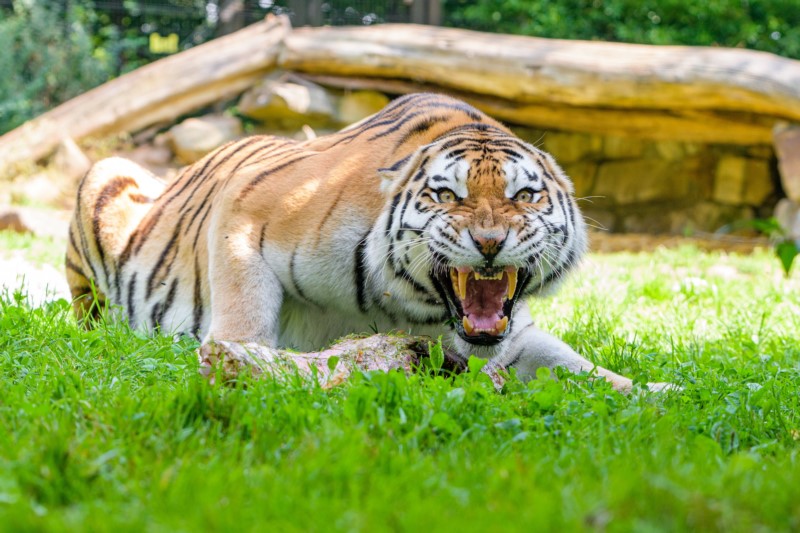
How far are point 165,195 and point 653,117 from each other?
6548 mm

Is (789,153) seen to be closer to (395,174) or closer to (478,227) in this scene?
(395,174)

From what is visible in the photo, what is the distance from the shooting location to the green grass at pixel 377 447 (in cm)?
172

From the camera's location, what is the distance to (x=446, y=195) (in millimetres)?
3408

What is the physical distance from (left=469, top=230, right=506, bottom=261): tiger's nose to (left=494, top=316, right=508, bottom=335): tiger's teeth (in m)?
0.31

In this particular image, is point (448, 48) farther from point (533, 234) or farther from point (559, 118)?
point (533, 234)

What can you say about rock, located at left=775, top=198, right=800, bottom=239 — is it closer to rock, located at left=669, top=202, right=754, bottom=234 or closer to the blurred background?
rock, located at left=669, top=202, right=754, bottom=234

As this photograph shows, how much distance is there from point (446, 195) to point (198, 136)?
26.6ft

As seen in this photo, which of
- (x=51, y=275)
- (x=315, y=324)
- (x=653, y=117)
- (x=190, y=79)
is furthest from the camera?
(x=190, y=79)

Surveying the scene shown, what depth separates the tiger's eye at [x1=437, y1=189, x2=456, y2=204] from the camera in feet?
11.2

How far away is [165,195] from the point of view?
5180 mm

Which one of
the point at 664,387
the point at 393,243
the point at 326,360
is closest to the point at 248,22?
the point at 393,243

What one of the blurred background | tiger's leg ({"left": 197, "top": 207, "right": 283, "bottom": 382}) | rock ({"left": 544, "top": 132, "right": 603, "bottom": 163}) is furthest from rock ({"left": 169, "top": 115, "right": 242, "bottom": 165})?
tiger's leg ({"left": 197, "top": 207, "right": 283, "bottom": 382})


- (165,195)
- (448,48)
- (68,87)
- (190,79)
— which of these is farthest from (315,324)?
(68,87)

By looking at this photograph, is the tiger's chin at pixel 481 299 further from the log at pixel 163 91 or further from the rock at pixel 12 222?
the log at pixel 163 91
